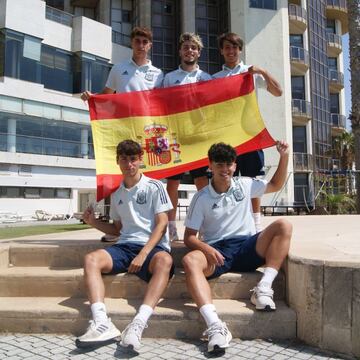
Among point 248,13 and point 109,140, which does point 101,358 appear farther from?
point 248,13

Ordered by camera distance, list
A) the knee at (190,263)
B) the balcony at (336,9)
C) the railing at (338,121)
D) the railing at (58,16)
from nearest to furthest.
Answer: the knee at (190,263) → the railing at (58,16) → the railing at (338,121) → the balcony at (336,9)

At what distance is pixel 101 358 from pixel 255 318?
1.27m

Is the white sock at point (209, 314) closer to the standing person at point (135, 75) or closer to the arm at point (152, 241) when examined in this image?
the arm at point (152, 241)

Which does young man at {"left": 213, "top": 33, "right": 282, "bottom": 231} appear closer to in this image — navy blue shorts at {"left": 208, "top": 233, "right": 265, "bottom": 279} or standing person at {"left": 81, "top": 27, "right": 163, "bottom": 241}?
standing person at {"left": 81, "top": 27, "right": 163, "bottom": 241}

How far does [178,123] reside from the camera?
5543 mm

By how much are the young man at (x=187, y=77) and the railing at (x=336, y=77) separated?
3863 cm

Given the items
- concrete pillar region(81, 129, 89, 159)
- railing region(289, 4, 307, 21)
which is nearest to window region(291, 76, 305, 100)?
railing region(289, 4, 307, 21)

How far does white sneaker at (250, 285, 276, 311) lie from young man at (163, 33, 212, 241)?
161 cm

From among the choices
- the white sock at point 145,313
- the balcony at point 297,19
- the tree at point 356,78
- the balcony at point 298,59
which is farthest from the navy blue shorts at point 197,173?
the balcony at point 297,19

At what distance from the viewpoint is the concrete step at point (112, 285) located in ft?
13.5

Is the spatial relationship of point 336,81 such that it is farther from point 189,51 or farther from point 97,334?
point 97,334

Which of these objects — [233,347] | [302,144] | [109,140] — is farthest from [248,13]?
[233,347]

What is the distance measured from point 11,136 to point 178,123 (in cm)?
2630

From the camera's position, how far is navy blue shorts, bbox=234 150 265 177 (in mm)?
5285
